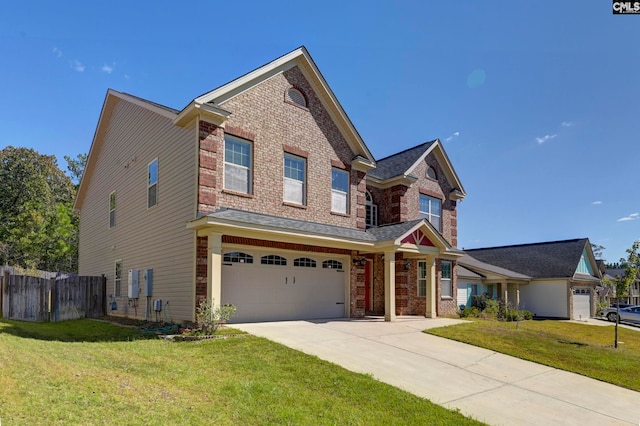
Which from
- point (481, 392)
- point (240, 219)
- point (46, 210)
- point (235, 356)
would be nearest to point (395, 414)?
point (481, 392)

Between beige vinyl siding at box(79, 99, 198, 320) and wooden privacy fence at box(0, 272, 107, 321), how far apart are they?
Result: 1.19 meters

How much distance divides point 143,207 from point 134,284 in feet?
9.35

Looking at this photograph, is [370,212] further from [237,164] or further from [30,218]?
[30,218]

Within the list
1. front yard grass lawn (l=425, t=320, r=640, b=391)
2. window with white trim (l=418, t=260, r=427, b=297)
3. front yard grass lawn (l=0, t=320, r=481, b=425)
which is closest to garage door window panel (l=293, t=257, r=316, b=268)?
front yard grass lawn (l=425, t=320, r=640, b=391)

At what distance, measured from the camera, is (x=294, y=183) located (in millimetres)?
15141

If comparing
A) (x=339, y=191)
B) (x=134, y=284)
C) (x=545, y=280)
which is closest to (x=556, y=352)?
(x=339, y=191)

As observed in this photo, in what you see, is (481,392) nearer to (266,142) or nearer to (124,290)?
(266,142)

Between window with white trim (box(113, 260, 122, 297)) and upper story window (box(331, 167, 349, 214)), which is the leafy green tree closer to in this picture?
window with white trim (box(113, 260, 122, 297))

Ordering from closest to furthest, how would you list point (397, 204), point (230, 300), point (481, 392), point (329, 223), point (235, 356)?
point (481, 392) → point (235, 356) → point (230, 300) → point (329, 223) → point (397, 204)

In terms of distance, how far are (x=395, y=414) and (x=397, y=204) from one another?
A: 1421 cm

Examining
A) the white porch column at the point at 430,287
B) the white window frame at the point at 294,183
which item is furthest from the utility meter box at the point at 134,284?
the white porch column at the point at 430,287

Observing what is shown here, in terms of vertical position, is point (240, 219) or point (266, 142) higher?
point (266, 142)

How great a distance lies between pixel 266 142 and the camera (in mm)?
14305

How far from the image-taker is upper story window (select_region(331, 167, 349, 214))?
651 inches
